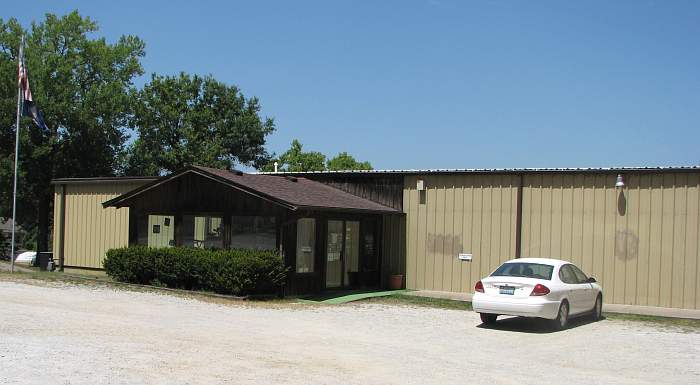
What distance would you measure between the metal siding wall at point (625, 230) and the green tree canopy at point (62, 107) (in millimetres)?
27641

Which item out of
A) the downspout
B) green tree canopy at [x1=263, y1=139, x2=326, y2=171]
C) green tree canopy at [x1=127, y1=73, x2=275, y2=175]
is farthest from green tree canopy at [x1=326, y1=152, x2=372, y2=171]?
the downspout

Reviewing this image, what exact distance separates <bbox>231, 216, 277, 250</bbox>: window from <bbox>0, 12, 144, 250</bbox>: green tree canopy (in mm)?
22038

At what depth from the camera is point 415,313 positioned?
16.7 metres

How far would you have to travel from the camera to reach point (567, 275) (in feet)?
49.5

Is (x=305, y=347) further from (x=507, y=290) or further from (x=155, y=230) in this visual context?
(x=155, y=230)

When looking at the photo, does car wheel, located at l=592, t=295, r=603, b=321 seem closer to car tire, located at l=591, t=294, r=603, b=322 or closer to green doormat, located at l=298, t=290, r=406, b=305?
car tire, located at l=591, t=294, r=603, b=322

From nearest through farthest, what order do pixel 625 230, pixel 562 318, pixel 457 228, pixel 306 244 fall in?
pixel 562 318
pixel 625 230
pixel 306 244
pixel 457 228

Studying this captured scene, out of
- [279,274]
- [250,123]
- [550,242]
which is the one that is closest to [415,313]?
[279,274]

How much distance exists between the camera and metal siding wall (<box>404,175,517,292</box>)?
20.8 metres

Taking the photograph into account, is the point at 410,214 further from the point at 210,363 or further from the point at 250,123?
the point at 250,123

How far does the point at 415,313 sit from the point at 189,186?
26.0 ft

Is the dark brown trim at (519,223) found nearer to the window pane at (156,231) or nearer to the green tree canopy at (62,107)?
the window pane at (156,231)

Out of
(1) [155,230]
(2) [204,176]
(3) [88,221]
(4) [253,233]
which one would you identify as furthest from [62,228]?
(4) [253,233]

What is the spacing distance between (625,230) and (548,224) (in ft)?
6.55
